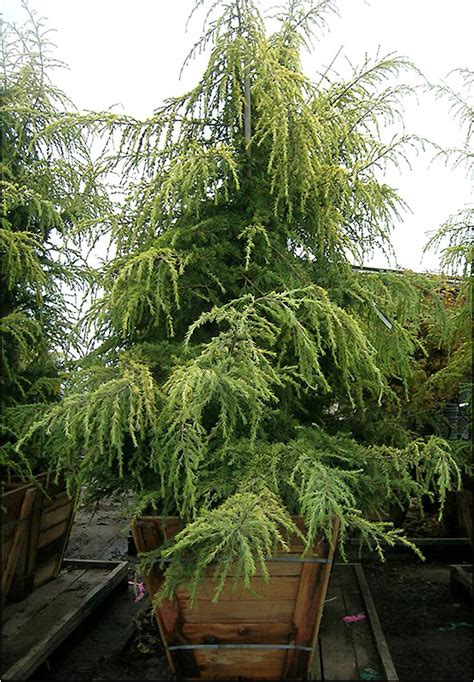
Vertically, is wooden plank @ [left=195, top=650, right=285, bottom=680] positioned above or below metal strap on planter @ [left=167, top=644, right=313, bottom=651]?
below

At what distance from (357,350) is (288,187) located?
0.57 m

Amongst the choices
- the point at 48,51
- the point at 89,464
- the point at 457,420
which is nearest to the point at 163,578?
the point at 89,464

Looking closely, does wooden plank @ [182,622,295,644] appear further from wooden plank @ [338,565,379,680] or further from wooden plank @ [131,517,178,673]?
wooden plank @ [338,565,379,680]

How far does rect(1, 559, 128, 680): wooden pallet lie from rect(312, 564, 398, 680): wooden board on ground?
2.71 feet

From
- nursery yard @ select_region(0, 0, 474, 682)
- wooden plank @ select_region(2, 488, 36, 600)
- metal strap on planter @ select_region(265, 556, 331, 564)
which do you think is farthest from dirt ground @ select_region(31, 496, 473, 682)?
metal strap on planter @ select_region(265, 556, 331, 564)

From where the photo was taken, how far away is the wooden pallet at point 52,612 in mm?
2041

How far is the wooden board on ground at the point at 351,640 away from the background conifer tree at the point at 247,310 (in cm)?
39

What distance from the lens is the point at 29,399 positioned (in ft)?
8.90

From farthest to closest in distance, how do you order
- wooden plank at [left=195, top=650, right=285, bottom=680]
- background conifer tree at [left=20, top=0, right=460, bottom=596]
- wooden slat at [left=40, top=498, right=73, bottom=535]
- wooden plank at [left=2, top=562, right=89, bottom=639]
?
wooden slat at [left=40, top=498, right=73, bottom=535] → wooden plank at [left=2, top=562, right=89, bottom=639] → wooden plank at [left=195, top=650, right=285, bottom=680] → background conifer tree at [left=20, top=0, right=460, bottom=596]

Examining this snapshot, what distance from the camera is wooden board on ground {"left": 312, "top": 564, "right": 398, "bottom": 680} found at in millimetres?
1984

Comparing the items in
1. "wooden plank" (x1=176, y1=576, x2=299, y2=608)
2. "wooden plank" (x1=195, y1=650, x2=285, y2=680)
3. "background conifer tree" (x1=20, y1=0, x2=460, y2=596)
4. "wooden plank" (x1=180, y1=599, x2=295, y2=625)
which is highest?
"background conifer tree" (x1=20, y1=0, x2=460, y2=596)

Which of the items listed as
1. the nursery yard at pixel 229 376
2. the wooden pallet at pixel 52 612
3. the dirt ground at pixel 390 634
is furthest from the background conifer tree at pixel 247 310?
the wooden pallet at pixel 52 612

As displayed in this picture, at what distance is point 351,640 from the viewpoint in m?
2.21

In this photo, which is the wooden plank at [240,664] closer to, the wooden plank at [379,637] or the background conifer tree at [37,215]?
the wooden plank at [379,637]
